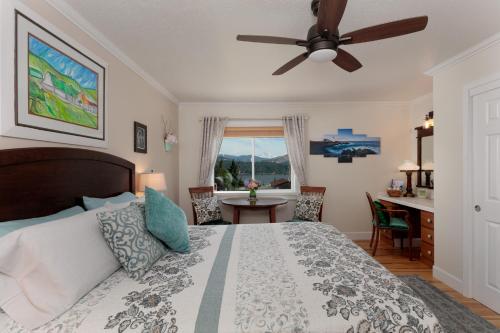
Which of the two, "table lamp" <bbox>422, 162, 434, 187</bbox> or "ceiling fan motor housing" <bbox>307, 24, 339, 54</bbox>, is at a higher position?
"ceiling fan motor housing" <bbox>307, 24, 339, 54</bbox>

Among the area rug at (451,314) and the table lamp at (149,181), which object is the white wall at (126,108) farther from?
the area rug at (451,314)

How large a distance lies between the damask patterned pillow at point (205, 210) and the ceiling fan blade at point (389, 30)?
2959 mm

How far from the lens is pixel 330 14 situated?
1421 millimetres

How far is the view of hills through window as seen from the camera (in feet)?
15.3

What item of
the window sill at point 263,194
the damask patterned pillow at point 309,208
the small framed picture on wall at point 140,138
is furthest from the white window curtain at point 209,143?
the damask patterned pillow at point 309,208

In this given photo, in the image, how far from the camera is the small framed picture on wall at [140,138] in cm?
→ 281

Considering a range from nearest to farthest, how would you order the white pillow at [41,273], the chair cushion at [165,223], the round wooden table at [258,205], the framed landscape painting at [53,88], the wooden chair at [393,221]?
the white pillow at [41,273] < the framed landscape painting at [53,88] < the chair cushion at [165,223] < the wooden chair at [393,221] < the round wooden table at [258,205]

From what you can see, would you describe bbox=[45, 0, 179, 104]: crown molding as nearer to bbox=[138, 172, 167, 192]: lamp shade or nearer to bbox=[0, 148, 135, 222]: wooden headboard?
bbox=[0, 148, 135, 222]: wooden headboard

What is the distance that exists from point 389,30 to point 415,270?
304 centimetres

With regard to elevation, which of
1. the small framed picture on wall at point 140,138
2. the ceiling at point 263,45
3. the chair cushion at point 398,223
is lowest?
the chair cushion at point 398,223

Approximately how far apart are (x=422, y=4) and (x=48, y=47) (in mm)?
2623

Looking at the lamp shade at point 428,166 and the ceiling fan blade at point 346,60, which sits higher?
the ceiling fan blade at point 346,60

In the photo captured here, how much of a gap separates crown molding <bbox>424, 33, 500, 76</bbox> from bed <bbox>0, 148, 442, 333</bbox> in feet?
7.67

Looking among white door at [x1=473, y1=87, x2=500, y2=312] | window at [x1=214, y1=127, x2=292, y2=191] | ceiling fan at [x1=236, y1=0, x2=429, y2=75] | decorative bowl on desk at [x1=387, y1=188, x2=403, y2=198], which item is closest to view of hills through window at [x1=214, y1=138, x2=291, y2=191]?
window at [x1=214, y1=127, x2=292, y2=191]
